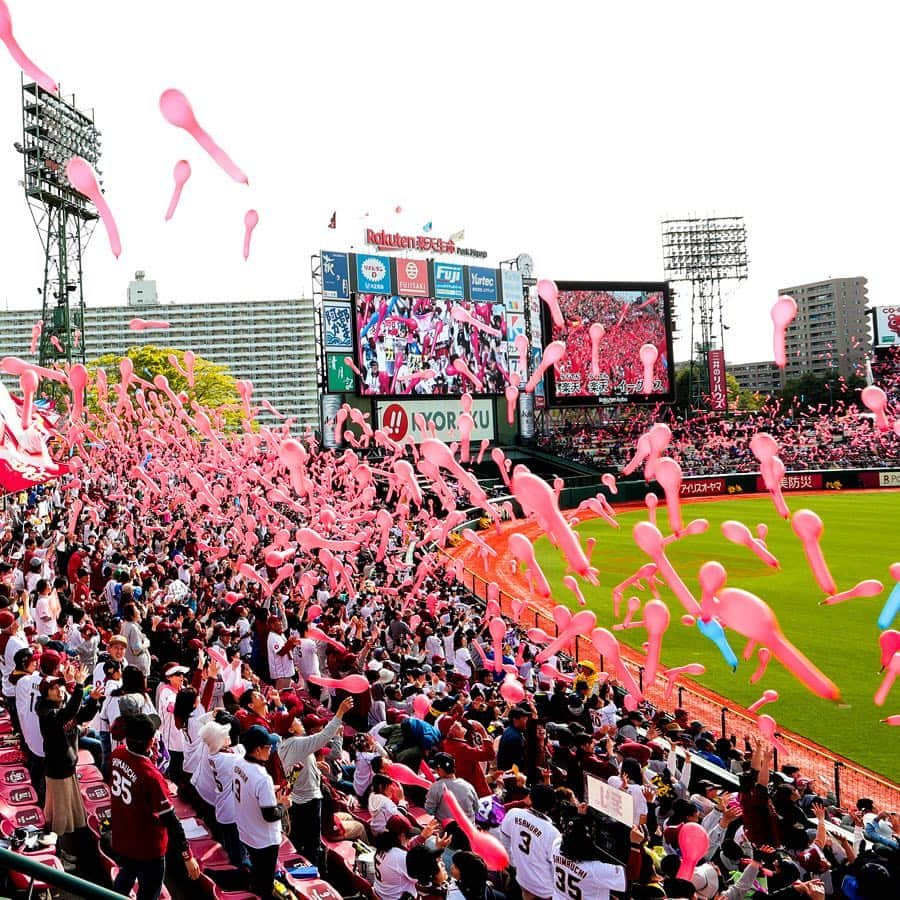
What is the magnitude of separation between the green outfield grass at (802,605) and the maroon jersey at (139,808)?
14.3ft

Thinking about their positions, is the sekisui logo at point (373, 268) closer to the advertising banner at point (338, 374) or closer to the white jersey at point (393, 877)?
the advertising banner at point (338, 374)

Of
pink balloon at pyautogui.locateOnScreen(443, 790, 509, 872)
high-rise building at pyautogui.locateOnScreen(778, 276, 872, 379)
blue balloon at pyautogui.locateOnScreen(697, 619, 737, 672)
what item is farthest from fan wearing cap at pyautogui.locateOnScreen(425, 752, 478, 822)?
high-rise building at pyautogui.locateOnScreen(778, 276, 872, 379)

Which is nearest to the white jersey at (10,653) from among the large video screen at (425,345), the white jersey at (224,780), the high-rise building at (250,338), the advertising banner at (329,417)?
the white jersey at (224,780)

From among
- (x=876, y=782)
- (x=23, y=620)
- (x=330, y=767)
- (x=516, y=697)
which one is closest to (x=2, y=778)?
(x=330, y=767)

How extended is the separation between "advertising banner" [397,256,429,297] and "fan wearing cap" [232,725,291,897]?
3588cm

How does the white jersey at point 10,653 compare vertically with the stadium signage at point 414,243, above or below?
below

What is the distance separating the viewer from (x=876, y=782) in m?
9.91

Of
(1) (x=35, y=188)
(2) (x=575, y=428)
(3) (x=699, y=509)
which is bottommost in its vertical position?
(3) (x=699, y=509)

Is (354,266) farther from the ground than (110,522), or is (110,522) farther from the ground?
(354,266)

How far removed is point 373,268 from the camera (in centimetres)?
3944

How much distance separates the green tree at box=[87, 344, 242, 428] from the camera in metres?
50.2

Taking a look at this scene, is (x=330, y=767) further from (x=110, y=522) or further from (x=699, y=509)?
(x=699, y=509)

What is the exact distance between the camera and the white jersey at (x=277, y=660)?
9.12 metres

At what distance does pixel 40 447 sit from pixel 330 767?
19.7 feet
